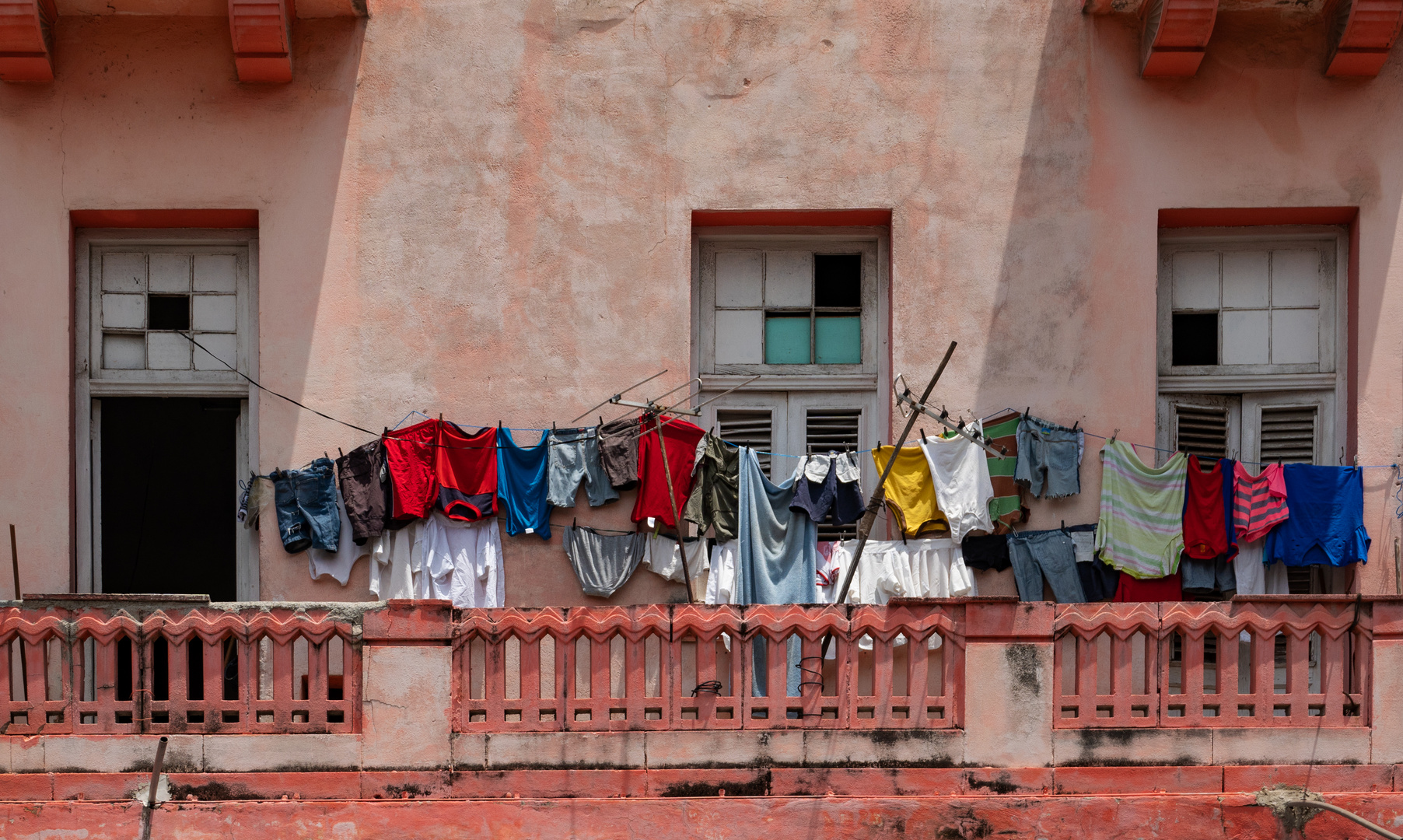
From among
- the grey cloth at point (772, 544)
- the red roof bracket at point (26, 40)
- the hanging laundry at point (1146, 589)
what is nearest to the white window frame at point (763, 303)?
the grey cloth at point (772, 544)

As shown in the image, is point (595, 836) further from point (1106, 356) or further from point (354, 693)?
point (1106, 356)

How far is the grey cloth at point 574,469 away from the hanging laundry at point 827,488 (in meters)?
1.24

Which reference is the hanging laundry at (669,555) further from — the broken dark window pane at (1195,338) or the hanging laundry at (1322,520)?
the hanging laundry at (1322,520)

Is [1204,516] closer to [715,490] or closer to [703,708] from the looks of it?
[715,490]

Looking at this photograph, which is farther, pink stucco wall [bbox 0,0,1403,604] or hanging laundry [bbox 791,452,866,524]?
pink stucco wall [bbox 0,0,1403,604]

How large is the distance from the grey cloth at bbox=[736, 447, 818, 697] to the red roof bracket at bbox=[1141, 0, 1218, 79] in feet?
12.0

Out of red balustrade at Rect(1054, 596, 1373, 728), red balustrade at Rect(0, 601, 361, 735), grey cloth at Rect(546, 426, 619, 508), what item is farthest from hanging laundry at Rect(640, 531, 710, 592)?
red balustrade at Rect(1054, 596, 1373, 728)

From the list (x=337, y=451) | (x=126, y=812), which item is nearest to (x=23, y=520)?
(x=337, y=451)

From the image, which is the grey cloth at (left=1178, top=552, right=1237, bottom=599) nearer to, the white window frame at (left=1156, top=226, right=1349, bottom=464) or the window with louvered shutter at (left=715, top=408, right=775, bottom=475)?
the white window frame at (left=1156, top=226, right=1349, bottom=464)

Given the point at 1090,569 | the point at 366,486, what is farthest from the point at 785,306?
the point at 366,486

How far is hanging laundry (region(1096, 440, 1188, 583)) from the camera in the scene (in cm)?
988

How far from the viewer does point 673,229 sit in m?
10.2

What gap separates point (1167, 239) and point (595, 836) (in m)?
5.68

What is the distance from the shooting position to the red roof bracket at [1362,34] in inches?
384
